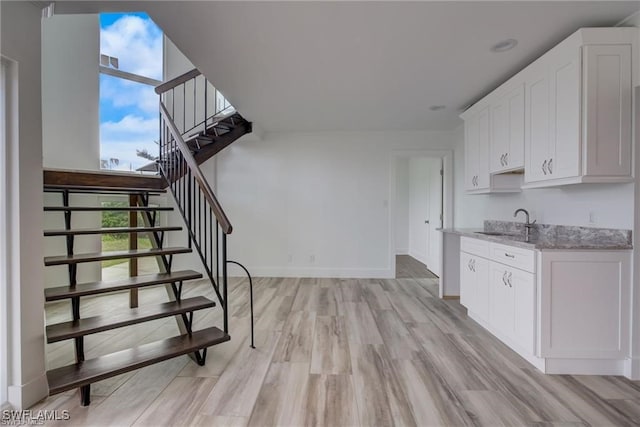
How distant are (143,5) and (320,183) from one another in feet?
11.8

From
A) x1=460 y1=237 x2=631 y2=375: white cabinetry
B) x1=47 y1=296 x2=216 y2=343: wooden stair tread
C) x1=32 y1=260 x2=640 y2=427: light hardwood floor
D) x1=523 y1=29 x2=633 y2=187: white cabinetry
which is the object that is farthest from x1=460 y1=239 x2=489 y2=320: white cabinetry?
x1=47 y1=296 x2=216 y2=343: wooden stair tread

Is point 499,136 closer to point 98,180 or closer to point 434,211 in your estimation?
point 434,211

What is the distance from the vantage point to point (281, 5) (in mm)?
1905

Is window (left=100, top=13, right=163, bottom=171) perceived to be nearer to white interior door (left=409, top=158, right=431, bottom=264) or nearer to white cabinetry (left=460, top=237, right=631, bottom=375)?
white cabinetry (left=460, top=237, right=631, bottom=375)

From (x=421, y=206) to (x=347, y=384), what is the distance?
558 cm

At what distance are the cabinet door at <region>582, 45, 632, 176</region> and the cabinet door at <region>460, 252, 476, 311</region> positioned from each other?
146 cm

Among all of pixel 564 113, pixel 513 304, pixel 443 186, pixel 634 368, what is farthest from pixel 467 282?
pixel 443 186

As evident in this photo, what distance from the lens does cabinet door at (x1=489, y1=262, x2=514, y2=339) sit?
2516mm

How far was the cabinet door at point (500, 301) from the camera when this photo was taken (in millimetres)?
2516

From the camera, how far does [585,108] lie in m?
2.08

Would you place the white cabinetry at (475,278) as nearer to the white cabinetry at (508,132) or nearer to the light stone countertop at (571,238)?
the light stone countertop at (571,238)

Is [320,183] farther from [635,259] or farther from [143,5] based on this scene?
[635,259]

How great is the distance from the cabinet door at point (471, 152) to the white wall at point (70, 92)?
521 cm

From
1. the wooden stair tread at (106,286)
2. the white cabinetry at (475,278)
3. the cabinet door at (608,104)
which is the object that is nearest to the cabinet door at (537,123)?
the cabinet door at (608,104)
